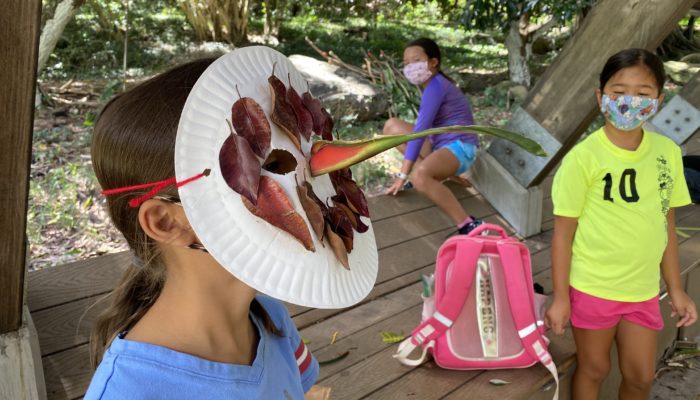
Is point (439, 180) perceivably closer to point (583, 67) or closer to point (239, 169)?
point (583, 67)

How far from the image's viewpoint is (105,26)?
9.63 m

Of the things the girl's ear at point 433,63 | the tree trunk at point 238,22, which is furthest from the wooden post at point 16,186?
the tree trunk at point 238,22

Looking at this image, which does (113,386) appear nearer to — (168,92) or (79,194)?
(168,92)

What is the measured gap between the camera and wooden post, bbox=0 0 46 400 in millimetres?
1244

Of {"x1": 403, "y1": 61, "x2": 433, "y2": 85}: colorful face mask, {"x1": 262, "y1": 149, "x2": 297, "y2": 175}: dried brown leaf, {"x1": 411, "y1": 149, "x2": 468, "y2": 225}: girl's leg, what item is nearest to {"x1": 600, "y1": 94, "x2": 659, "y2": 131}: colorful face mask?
{"x1": 262, "y1": 149, "x2": 297, "y2": 175}: dried brown leaf

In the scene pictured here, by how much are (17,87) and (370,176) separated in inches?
157

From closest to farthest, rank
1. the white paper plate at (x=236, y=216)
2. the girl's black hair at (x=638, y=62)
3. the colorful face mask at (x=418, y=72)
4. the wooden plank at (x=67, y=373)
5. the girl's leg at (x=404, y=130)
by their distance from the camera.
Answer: the white paper plate at (x=236, y=216) → the wooden plank at (x=67, y=373) → the girl's black hair at (x=638, y=62) → the colorful face mask at (x=418, y=72) → the girl's leg at (x=404, y=130)

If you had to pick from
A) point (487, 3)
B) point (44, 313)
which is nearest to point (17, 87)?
point (44, 313)

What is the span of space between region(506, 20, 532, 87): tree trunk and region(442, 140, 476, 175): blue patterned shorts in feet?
17.3

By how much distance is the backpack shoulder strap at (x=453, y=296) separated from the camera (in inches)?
99.3

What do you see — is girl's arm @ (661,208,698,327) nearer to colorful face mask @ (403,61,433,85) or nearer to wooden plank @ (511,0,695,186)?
wooden plank @ (511,0,695,186)

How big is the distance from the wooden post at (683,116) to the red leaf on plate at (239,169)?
4.86 m

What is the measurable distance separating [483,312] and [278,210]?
171 cm

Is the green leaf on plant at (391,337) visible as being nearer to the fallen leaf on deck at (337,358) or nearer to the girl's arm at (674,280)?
the fallen leaf on deck at (337,358)
